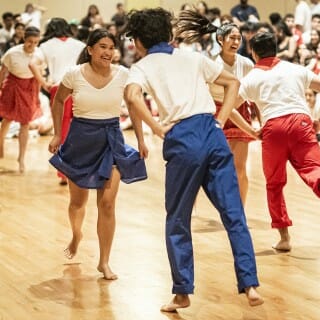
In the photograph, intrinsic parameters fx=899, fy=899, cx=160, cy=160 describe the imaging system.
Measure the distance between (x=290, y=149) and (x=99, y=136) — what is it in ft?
3.91

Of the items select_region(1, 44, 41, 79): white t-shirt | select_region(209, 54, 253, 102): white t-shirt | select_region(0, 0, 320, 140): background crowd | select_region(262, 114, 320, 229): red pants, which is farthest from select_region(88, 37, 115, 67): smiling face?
select_region(0, 0, 320, 140): background crowd

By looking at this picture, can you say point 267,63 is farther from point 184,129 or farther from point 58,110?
point 184,129

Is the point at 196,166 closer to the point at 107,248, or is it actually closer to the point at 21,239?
the point at 107,248

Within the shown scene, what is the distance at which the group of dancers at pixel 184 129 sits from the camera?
158 inches

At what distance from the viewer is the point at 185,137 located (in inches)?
157

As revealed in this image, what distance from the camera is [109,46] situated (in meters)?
4.80

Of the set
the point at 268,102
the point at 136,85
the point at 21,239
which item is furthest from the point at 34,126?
the point at 136,85

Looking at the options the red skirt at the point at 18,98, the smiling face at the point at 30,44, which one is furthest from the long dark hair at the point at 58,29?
the red skirt at the point at 18,98

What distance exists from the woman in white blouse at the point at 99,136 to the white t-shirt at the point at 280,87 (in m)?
0.85

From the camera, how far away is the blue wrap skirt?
4.84m

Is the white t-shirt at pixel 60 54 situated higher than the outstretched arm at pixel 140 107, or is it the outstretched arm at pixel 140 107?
the outstretched arm at pixel 140 107

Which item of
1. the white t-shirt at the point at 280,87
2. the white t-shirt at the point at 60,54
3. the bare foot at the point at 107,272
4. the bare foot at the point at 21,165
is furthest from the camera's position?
the bare foot at the point at 21,165

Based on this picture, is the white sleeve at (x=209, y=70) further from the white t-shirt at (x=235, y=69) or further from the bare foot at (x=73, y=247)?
the white t-shirt at (x=235, y=69)

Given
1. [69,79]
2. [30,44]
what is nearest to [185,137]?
[69,79]
